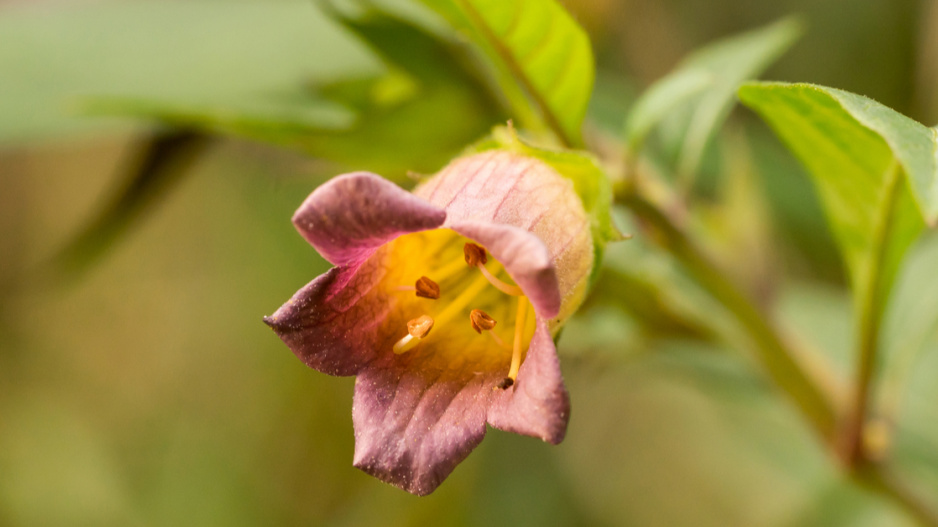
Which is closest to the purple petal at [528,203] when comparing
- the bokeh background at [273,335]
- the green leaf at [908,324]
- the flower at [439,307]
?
the flower at [439,307]

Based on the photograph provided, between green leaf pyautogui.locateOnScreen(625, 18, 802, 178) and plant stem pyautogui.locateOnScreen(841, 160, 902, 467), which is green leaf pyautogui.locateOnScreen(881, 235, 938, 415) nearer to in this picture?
plant stem pyautogui.locateOnScreen(841, 160, 902, 467)

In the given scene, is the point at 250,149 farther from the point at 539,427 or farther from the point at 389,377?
the point at 539,427

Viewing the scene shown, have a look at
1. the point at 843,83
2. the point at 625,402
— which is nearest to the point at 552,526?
the point at 625,402

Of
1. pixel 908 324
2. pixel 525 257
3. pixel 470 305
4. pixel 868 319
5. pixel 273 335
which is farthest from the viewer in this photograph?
pixel 273 335

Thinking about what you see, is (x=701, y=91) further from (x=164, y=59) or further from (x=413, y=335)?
(x=164, y=59)

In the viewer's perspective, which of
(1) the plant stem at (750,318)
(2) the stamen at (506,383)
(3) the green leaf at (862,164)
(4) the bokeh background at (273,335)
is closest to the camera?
(3) the green leaf at (862,164)

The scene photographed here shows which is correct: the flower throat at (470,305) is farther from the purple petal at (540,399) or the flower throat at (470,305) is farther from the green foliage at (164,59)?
the green foliage at (164,59)

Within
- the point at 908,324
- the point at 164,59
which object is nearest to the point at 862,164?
the point at 908,324

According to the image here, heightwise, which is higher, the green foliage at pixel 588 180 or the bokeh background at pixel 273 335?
the green foliage at pixel 588 180
